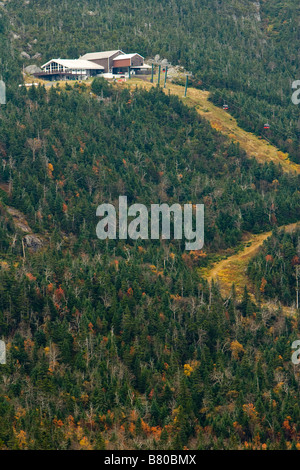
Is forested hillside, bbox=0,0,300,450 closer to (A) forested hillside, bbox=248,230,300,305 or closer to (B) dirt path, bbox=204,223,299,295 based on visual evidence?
(A) forested hillside, bbox=248,230,300,305

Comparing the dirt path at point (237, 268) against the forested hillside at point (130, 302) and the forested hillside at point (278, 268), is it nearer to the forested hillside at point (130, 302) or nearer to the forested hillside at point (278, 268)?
the forested hillside at point (278, 268)

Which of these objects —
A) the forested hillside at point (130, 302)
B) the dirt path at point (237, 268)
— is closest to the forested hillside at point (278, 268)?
the forested hillside at point (130, 302)

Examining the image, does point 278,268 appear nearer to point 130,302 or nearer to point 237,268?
point 237,268

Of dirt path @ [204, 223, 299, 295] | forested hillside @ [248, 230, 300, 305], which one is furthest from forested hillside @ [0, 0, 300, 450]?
dirt path @ [204, 223, 299, 295]

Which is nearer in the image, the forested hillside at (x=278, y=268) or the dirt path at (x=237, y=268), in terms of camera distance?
the forested hillside at (x=278, y=268)

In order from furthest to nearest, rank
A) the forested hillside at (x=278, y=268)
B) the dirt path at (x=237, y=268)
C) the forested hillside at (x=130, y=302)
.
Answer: the dirt path at (x=237, y=268) < the forested hillside at (x=278, y=268) < the forested hillside at (x=130, y=302)

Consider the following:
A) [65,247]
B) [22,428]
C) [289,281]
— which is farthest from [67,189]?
[22,428]

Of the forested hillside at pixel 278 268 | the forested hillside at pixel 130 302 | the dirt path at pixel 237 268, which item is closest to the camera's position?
the forested hillside at pixel 130 302
